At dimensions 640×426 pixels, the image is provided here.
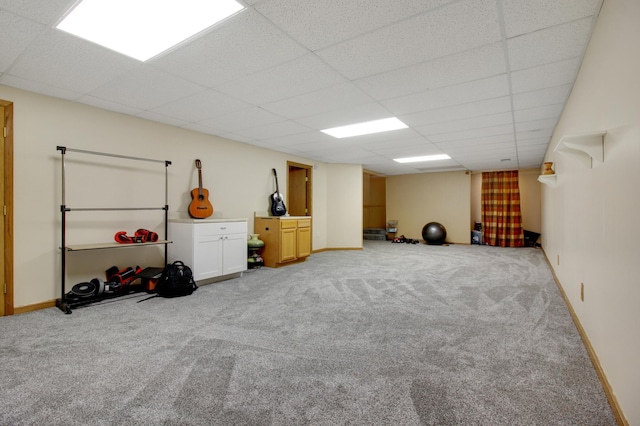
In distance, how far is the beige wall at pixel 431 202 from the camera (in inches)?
349

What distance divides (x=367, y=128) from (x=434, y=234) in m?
5.29

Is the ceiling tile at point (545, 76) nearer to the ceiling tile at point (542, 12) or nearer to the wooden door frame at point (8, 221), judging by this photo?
the ceiling tile at point (542, 12)

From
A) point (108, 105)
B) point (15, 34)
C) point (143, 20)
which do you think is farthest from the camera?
point (108, 105)

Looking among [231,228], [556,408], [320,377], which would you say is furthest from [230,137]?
[556,408]

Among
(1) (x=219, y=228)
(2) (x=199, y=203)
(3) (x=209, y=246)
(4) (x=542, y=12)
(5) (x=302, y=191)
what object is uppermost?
(4) (x=542, y=12)

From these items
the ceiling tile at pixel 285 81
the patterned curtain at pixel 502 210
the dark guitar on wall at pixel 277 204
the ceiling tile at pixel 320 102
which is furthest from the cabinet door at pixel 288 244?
the patterned curtain at pixel 502 210

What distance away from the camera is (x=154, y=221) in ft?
13.4

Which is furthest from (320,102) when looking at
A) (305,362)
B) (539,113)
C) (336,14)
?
(539,113)

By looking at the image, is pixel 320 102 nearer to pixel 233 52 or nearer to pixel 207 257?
pixel 233 52

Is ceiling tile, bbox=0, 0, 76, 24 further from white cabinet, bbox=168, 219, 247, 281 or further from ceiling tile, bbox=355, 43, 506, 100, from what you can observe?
white cabinet, bbox=168, 219, 247, 281

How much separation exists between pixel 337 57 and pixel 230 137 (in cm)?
305

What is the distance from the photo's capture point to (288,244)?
5461 millimetres

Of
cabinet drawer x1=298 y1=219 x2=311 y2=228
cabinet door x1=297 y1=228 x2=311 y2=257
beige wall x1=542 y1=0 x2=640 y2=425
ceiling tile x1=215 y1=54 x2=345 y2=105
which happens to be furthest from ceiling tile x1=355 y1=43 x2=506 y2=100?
cabinet door x1=297 y1=228 x2=311 y2=257

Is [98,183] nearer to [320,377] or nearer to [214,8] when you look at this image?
[214,8]
